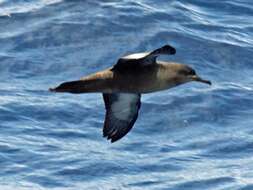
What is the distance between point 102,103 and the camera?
14.5m

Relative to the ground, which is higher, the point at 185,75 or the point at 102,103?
the point at 185,75

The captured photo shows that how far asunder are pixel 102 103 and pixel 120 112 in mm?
4088

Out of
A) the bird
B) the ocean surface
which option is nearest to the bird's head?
the bird

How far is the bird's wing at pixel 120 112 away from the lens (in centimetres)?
1031

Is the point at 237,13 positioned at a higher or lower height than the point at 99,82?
lower

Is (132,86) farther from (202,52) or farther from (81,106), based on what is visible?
(202,52)

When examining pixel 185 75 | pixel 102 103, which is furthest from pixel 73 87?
pixel 102 103

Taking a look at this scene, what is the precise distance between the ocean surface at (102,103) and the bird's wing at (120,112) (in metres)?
2.41

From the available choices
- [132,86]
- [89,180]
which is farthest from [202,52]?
[132,86]

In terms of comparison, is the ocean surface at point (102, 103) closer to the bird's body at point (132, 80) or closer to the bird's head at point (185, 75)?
the bird's head at point (185, 75)

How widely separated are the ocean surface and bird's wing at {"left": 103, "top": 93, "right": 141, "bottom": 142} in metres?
2.41

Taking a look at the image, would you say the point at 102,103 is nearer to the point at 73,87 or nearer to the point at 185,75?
the point at 185,75

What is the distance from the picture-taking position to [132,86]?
9188mm

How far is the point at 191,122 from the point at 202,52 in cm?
189
